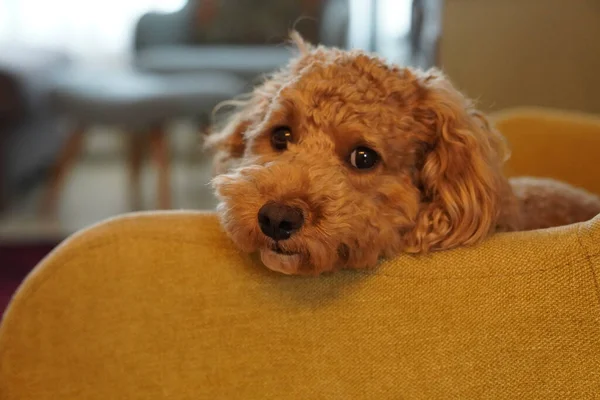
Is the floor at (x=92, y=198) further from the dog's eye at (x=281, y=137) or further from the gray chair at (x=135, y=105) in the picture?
the dog's eye at (x=281, y=137)

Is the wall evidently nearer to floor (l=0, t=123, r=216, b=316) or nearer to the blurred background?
the blurred background

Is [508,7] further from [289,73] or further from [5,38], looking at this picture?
[5,38]

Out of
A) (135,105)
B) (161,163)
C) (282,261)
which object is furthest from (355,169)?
(161,163)

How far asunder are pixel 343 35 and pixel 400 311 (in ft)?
11.6

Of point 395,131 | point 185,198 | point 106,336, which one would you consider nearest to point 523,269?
point 395,131

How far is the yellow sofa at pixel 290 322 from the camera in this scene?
79cm

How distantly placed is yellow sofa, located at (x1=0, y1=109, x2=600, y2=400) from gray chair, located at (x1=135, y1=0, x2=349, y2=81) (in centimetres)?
294

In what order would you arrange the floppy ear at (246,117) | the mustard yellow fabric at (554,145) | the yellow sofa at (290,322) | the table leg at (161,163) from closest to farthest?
the yellow sofa at (290,322) < the floppy ear at (246,117) < the mustard yellow fabric at (554,145) < the table leg at (161,163)

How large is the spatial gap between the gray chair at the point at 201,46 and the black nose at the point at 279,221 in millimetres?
2967

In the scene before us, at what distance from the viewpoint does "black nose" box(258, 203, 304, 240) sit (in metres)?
0.87

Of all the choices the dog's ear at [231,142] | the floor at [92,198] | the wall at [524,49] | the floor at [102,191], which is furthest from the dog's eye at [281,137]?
the floor at [102,191]

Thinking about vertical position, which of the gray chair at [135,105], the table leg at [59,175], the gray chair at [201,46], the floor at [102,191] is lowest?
the floor at [102,191]

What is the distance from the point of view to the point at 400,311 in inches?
32.4

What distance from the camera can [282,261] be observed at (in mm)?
854
